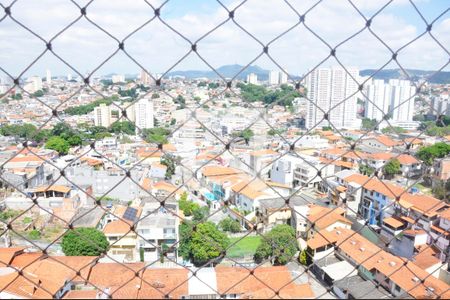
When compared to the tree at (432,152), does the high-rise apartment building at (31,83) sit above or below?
above

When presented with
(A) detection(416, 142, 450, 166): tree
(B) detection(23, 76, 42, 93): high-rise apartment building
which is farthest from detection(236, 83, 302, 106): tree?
(A) detection(416, 142, 450, 166): tree

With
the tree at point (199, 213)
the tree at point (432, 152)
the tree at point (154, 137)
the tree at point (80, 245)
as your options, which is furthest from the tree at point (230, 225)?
the tree at point (432, 152)

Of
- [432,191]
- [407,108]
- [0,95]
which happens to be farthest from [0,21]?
[407,108]

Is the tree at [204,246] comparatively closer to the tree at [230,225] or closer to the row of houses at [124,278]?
the tree at [230,225]

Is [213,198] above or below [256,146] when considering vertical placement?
below

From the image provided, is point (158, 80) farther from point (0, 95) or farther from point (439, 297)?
point (439, 297)

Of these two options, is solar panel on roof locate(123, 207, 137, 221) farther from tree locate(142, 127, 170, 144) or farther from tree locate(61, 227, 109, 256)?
tree locate(142, 127, 170, 144)

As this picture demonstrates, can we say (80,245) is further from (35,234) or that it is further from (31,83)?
(31,83)
